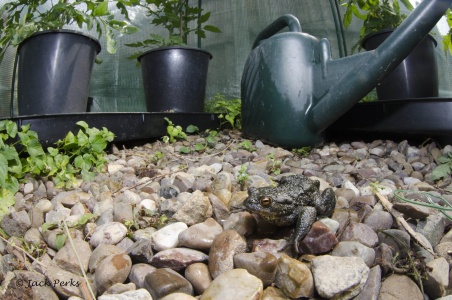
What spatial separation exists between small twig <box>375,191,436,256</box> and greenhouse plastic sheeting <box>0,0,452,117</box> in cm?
199

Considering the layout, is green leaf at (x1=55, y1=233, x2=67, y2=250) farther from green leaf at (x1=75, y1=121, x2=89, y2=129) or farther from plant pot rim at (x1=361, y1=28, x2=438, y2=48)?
plant pot rim at (x1=361, y1=28, x2=438, y2=48)

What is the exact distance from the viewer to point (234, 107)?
6.70 feet

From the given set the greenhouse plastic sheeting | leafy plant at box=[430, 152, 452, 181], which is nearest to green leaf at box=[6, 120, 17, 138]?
leafy plant at box=[430, 152, 452, 181]

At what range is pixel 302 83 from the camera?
1.47 metres

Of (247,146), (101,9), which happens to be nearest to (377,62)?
(247,146)

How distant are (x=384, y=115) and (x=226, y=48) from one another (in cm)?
154

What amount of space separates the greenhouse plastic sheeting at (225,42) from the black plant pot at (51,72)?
86 cm

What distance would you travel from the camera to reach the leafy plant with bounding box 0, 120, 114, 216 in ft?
3.55

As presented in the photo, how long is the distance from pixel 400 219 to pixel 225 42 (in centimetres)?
227

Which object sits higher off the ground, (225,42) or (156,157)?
(225,42)

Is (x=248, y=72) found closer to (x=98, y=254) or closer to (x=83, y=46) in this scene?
(x=83, y=46)

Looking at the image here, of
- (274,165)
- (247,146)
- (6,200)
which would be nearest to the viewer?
(6,200)

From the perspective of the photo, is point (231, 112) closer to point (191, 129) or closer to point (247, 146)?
point (191, 129)

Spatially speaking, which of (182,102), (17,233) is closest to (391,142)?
(182,102)
